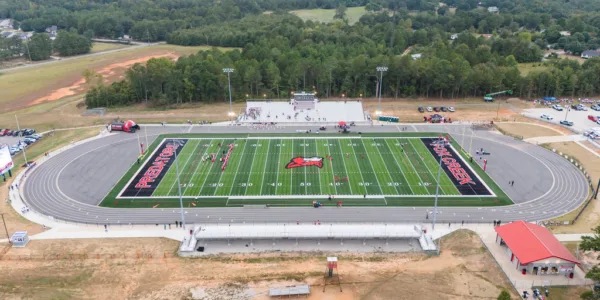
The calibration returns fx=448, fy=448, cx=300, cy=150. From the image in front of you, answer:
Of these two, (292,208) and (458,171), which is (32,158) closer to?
(292,208)

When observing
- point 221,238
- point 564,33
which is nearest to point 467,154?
point 221,238

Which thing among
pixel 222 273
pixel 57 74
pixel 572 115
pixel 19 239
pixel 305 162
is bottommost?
pixel 222 273

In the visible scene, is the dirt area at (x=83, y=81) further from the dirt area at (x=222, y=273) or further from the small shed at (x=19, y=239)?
the dirt area at (x=222, y=273)

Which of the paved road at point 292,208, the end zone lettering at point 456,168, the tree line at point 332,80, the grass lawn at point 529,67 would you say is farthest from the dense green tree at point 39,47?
the grass lawn at point 529,67

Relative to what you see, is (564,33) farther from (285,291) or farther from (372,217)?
(285,291)

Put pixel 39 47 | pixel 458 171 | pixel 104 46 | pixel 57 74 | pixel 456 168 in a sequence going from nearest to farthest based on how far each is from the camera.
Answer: pixel 458 171, pixel 456 168, pixel 57 74, pixel 39 47, pixel 104 46

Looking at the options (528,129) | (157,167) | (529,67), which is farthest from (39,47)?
(529,67)

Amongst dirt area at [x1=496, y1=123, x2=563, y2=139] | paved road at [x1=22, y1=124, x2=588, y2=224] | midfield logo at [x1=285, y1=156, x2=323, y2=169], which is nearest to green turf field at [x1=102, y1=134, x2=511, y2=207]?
midfield logo at [x1=285, y1=156, x2=323, y2=169]
